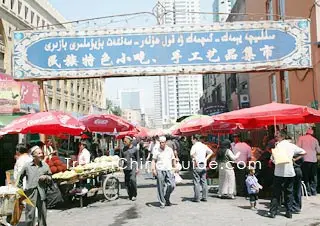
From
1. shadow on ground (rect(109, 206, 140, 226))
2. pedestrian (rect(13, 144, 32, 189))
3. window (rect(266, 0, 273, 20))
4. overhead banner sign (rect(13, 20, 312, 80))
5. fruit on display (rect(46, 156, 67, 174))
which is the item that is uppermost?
window (rect(266, 0, 273, 20))

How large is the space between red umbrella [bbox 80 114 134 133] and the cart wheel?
499cm

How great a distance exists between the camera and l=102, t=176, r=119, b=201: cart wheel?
1357 cm

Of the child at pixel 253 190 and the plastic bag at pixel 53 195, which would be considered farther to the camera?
the plastic bag at pixel 53 195

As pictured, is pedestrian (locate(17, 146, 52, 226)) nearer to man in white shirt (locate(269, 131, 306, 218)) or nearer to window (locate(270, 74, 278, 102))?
man in white shirt (locate(269, 131, 306, 218))

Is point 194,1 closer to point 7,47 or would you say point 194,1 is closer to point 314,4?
point 7,47

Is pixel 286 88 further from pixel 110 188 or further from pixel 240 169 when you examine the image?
pixel 110 188

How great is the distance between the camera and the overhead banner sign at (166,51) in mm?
15156

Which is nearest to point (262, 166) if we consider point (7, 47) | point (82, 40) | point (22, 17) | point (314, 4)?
point (314, 4)

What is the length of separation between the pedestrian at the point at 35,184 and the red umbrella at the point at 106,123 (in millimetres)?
9780

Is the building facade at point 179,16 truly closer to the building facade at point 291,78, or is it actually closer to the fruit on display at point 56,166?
the building facade at point 291,78

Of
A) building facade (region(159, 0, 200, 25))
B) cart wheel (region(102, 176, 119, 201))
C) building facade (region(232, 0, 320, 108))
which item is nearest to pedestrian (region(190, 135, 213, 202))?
cart wheel (region(102, 176, 119, 201))

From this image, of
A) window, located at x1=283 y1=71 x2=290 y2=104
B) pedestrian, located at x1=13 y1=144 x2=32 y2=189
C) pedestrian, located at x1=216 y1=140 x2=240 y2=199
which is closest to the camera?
pedestrian, located at x1=13 y1=144 x2=32 y2=189

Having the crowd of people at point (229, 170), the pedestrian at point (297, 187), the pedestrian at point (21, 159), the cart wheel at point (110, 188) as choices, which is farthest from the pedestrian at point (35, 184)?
the pedestrian at point (297, 187)

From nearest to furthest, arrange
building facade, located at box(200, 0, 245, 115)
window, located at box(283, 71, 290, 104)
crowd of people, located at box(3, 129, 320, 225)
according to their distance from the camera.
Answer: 1. crowd of people, located at box(3, 129, 320, 225)
2. window, located at box(283, 71, 290, 104)
3. building facade, located at box(200, 0, 245, 115)
